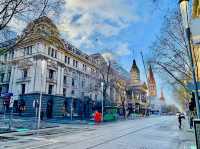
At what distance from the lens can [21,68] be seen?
51938mm

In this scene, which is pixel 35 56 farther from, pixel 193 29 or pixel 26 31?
pixel 193 29

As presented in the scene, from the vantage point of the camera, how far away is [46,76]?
163 feet

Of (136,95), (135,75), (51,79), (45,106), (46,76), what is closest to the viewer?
(45,106)

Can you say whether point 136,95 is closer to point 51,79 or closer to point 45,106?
point 51,79

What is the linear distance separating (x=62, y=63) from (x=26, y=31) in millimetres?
36891

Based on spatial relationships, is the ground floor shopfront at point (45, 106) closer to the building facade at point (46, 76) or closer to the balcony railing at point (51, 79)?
the building facade at point (46, 76)

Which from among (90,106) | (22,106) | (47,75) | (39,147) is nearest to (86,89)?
(90,106)

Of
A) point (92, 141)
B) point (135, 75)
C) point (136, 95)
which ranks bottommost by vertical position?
point (92, 141)

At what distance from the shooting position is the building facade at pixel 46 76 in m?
47.3

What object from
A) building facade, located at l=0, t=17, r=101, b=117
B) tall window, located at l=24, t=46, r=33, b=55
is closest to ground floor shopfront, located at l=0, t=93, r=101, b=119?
building facade, located at l=0, t=17, r=101, b=117

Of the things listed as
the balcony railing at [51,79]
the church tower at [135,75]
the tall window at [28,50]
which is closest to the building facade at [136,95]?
the church tower at [135,75]

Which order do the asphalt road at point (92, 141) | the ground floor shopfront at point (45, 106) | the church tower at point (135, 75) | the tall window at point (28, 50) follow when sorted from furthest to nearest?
1. the church tower at point (135, 75)
2. the tall window at point (28, 50)
3. the ground floor shopfront at point (45, 106)
4. the asphalt road at point (92, 141)

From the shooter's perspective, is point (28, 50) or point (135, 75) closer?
point (28, 50)

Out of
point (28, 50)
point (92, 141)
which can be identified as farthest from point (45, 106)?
point (92, 141)
